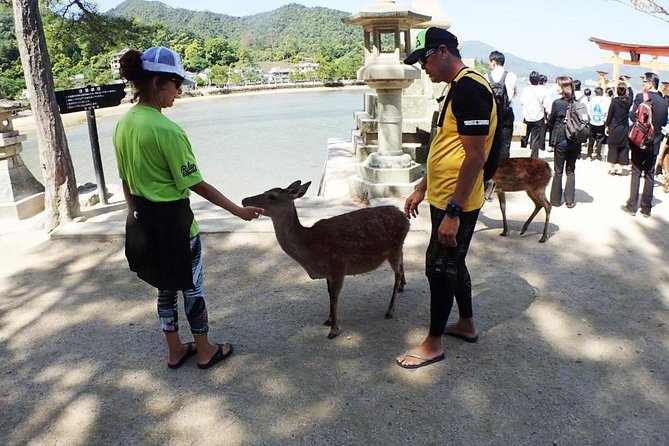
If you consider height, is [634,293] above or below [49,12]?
below

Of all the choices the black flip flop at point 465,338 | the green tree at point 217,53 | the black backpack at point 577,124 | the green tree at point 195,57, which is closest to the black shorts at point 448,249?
the black flip flop at point 465,338

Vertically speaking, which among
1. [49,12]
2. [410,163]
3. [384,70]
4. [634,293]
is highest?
[49,12]

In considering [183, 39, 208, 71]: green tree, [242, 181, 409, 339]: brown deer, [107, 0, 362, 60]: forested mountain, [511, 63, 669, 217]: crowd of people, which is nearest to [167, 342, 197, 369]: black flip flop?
[242, 181, 409, 339]: brown deer

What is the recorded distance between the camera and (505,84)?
23.8 ft

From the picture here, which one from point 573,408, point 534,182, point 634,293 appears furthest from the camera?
point 534,182

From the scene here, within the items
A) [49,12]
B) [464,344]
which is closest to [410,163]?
[464,344]

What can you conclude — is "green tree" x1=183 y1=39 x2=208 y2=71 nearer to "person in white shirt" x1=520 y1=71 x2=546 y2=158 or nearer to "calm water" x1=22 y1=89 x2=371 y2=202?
"calm water" x1=22 y1=89 x2=371 y2=202

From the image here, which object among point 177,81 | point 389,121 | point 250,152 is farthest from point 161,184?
point 250,152

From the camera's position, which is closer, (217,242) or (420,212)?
(217,242)

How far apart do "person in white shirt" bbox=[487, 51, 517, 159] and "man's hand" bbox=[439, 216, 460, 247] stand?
→ 4.59m

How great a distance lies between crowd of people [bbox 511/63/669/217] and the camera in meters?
6.17

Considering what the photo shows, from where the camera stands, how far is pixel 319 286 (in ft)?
14.6

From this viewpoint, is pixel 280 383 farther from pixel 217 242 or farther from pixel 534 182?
pixel 534 182

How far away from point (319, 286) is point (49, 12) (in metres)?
7.75
